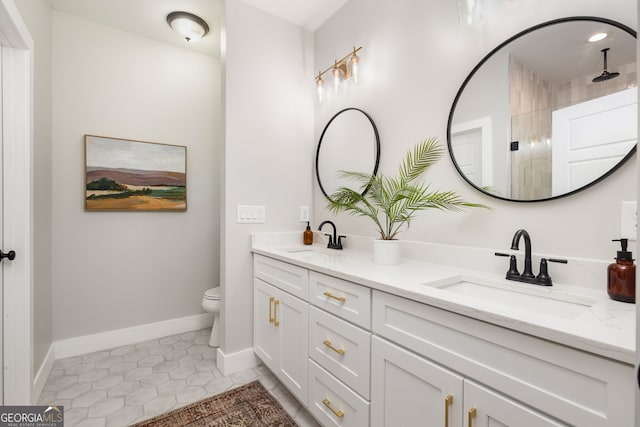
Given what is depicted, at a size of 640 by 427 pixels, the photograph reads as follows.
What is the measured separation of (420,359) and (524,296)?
47cm

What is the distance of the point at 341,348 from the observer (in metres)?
1.24

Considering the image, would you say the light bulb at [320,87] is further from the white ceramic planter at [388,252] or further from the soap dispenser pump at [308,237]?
the white ceramic planter at [388,252]

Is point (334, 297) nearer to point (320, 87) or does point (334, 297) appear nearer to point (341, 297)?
point (341, 297)

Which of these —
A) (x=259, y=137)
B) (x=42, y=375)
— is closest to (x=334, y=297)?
(x=259, y=137)

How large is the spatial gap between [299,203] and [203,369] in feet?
4.54

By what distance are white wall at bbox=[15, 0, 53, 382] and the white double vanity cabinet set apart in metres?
1.50

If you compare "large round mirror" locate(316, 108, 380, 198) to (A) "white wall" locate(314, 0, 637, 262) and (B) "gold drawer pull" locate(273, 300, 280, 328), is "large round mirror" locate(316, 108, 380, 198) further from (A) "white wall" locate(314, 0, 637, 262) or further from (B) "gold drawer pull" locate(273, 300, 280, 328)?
(B) "gold drawer pull" locate(273, 300, 280, 328)

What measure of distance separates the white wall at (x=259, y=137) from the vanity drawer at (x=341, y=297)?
811 millimetres

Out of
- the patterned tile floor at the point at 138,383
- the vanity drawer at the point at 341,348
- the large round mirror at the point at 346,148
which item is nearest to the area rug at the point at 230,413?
the patterned tile floor at the point at 138,383

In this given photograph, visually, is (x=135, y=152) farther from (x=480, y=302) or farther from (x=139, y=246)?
(x=480, y=302)

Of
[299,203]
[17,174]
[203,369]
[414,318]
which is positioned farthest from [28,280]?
[414,318]

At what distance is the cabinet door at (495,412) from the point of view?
0.68 metres

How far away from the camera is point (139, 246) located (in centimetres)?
253

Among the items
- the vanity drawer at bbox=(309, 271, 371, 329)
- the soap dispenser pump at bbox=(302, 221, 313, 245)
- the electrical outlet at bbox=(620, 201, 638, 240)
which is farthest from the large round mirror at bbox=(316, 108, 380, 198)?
the electrical outlet at bbox=(620, 201, 638, 240)
